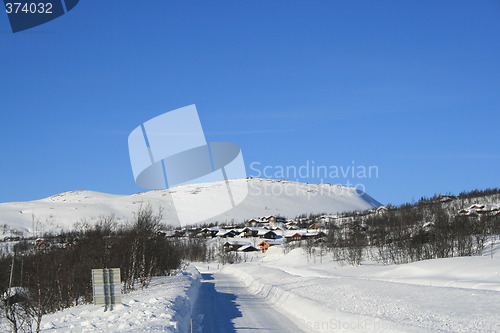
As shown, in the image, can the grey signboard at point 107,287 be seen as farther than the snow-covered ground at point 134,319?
Yes

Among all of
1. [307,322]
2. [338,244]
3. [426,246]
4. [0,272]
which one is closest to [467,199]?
[338,244]

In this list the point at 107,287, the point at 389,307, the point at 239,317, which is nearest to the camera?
the point at 107,287

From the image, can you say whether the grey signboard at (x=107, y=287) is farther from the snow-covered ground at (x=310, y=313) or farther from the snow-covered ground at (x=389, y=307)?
the snow-covered ground at (x=389, y=307)

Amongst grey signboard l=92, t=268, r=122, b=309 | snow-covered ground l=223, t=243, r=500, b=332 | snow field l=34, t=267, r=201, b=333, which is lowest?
snow-covered ground l=223, t=243, r=500, b=332

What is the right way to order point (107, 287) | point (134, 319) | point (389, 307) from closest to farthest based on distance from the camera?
point (134, 319), point (107, 287), point (389, 307)

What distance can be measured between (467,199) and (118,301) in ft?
521

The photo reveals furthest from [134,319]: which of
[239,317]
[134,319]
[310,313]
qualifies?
[310,313]

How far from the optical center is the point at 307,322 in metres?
18.7

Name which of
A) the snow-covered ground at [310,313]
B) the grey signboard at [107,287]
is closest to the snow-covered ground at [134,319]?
the snow-covered ground at [310,313]

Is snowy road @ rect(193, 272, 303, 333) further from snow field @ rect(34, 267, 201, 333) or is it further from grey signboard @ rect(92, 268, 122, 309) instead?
grey signboard @ rect(92, 268, 122, 309)

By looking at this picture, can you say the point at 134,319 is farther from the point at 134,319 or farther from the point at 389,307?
the point at 389,307

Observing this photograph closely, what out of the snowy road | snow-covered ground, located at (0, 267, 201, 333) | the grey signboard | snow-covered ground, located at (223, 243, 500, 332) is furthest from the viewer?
the grey signboard

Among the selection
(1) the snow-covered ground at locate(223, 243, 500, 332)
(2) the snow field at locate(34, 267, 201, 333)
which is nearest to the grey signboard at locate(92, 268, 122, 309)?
(2) the snow field at locate(34, 267, 201, 333)

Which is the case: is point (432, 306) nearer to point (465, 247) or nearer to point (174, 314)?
point (174, 314)
